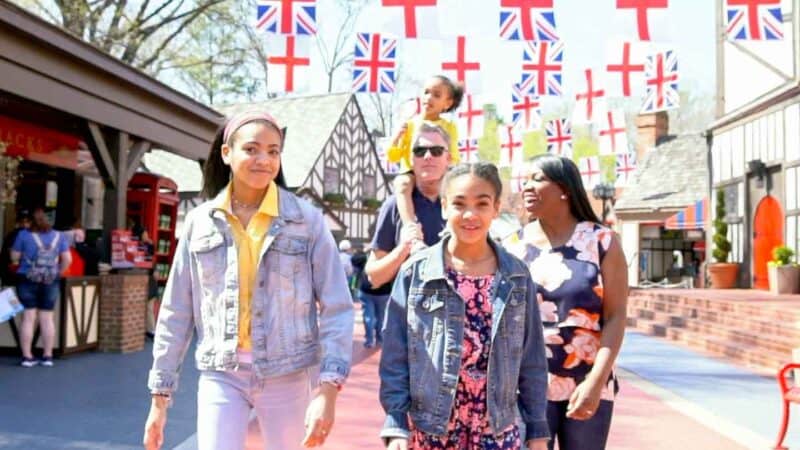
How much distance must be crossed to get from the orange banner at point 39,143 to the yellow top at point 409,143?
905cm

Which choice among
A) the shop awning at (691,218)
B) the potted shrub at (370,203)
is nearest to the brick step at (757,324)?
the shop awning at (691,218)

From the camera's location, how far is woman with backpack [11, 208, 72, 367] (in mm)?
9281

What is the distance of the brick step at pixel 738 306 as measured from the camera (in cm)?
1216

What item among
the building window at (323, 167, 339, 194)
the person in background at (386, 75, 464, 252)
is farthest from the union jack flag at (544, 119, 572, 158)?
the person in background at (386, 75, 464, 252)

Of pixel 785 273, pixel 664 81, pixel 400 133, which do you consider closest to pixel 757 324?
pixel 785 273

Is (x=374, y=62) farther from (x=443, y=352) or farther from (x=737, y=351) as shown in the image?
(x=443, y=352)

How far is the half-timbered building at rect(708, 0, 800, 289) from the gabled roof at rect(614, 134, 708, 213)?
10120 millimetres

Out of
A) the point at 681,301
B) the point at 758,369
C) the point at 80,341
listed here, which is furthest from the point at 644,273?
the point at 80,341

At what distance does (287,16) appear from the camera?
37.8ft

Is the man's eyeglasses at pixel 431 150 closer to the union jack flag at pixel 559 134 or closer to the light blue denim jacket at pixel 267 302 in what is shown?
the light blue denim jacket at pixel 267 302

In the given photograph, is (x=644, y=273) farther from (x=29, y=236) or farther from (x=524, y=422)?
(x=524, y=422)

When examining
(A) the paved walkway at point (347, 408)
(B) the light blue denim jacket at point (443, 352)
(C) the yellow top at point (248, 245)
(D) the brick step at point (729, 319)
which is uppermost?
(C) the yellow top at point (248, 245)

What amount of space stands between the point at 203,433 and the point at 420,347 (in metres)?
0.81

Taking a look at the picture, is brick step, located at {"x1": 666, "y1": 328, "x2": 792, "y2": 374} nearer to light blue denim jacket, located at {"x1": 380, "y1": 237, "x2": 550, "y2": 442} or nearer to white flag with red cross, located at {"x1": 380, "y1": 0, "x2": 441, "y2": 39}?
white flag with red cross, located at {"x1": 380, "y1": 0, "x2": 441, "y2": 39}
